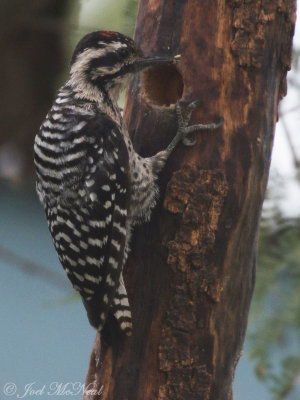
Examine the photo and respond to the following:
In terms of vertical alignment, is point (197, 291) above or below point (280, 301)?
below

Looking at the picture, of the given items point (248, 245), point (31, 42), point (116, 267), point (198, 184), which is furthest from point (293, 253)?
point (31, 42)

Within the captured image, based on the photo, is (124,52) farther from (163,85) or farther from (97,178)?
(97,178)

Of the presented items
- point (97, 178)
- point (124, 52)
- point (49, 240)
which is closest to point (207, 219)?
point (97, 178)

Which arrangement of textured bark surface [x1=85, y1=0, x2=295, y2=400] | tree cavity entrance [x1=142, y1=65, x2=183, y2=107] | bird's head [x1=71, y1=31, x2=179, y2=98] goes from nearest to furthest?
textured bark surface [x1=85, y1=0, x2=295, y2=400] → bird's head [x1=71, y1=31, x2=179, y2=98] → tree cavity entrance [x1=142, y1=65, x2=183, y2=107]

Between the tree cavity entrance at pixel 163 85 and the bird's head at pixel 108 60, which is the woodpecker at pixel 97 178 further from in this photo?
the tree cavity entrance at pixel 163 85

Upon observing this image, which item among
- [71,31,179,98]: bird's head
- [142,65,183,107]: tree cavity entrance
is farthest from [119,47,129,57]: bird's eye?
[142,65,183,107]: tree cavity entrance

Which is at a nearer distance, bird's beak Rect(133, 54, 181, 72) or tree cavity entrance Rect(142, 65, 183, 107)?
bird's beak Rect(133, 54, 181, 72)

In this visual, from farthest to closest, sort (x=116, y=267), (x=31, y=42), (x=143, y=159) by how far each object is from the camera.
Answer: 1. (x=31, y=42)
2. (x=143, y=159)
3. (x=116, y=267)

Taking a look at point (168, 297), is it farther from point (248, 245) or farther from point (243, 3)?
point (243, 3)

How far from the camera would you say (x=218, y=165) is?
113 inches

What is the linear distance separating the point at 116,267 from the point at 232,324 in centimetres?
54

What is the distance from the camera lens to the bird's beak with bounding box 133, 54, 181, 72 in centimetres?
293

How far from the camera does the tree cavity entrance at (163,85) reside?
10.2 ft

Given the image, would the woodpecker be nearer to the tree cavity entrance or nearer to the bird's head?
the bird's head
